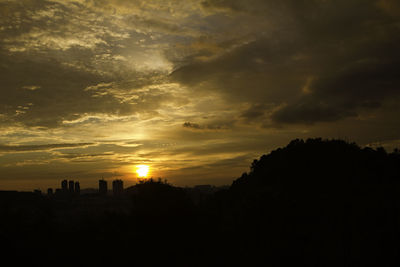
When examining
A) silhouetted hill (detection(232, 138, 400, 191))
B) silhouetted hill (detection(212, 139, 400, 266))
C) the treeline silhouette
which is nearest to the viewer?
silhouetted hill (detection(212, 139, 400, 266))

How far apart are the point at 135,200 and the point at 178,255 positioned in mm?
12099

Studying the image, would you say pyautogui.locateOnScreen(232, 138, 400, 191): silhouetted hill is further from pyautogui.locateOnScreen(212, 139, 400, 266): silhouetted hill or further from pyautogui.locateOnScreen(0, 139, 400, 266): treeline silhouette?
pyautogui.locateOnScreen(0, 139, 400, 266): treeline silhouette

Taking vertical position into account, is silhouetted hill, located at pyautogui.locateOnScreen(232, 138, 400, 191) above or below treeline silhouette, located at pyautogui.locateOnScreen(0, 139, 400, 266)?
above

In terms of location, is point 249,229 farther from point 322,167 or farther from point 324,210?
point 322,167

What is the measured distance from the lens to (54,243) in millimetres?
43094

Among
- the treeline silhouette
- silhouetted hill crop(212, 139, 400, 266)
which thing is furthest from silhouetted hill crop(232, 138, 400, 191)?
the treeline silhouette

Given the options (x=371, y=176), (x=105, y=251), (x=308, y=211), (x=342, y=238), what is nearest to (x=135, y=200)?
(x=105, y=251)

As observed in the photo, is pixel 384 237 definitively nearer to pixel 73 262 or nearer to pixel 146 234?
pixel 146 234

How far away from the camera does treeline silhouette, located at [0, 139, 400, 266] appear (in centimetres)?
3794

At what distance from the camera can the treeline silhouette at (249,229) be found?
37.9 meters

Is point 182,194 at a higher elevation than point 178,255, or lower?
higher

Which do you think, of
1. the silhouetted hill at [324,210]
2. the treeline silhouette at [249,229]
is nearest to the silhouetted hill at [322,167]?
the silhouetted hill at [324,210]

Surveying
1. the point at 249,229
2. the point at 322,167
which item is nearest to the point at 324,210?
the point at 249,229

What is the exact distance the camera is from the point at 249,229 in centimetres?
4550
